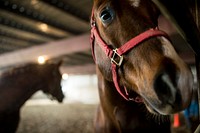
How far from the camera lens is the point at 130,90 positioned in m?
1.18

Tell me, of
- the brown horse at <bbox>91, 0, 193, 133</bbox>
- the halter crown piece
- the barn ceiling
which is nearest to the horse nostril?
the brown horse at <bbox>91, 0, 193, 133</bbox>

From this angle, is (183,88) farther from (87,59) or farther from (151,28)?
(87,59)

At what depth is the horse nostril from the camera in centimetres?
83

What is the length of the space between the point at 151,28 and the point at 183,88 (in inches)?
13.1

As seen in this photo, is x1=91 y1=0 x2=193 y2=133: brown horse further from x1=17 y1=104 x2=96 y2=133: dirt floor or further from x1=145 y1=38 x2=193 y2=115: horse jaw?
x1=17 y1=104 x2=96 y2=133: dirt floor

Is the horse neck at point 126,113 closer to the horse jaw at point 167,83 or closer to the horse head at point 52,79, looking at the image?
the horse jaw at point 167,83

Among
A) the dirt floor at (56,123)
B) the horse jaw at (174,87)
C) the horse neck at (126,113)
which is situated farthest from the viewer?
the dirt floor at (56,123)

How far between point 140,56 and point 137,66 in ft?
0.16

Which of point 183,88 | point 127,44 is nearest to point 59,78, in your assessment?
point 127,44

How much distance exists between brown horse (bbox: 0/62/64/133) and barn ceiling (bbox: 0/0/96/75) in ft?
2.70

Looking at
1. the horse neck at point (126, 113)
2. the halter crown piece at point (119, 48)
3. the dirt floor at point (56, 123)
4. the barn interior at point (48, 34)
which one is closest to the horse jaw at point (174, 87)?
the halter crown piece at point (119, 48)

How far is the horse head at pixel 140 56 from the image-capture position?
0.85m

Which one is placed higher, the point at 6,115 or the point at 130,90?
the point at 130,90

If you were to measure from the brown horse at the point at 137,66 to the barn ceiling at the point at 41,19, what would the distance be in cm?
207
